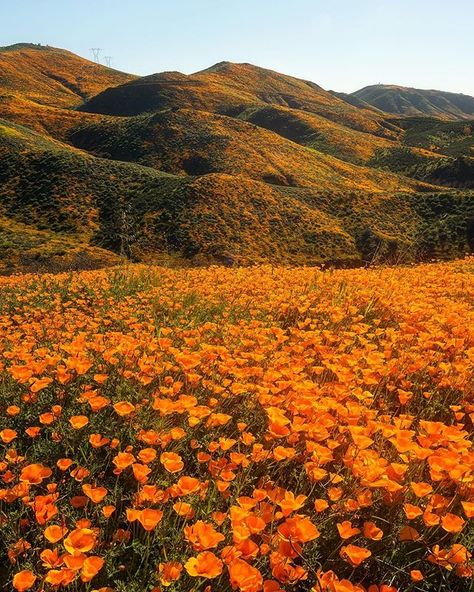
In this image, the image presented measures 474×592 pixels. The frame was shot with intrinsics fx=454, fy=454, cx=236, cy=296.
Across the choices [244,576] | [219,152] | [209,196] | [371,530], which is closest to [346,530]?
[371,530]

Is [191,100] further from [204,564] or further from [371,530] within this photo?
[204,564]

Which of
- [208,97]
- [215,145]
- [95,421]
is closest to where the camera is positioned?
[95,421]

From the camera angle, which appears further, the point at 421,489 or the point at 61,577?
the point at 421,489

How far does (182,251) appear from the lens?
32.8 metres

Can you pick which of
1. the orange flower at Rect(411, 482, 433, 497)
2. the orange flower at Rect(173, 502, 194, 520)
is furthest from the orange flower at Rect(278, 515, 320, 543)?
the orange flower at Rect(411, 482, 433, 497)

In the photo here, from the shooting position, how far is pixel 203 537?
2.09 metres

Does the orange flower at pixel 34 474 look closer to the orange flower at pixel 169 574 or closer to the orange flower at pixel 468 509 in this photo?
the orange flower at pixel 169 574

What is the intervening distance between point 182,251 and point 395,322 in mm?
26915

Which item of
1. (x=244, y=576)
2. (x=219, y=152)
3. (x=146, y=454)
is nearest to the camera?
(x=244, y=576)

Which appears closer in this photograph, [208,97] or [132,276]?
[132,276]

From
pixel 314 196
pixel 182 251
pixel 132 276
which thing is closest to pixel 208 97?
pixel 314 196

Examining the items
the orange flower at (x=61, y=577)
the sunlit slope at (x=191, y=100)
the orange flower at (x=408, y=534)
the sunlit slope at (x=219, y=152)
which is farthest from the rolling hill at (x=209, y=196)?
the sunlit slope at (x=191, y=100)

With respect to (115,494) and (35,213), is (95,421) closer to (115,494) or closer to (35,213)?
(115,494)

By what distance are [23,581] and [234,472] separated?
153 centimetres
